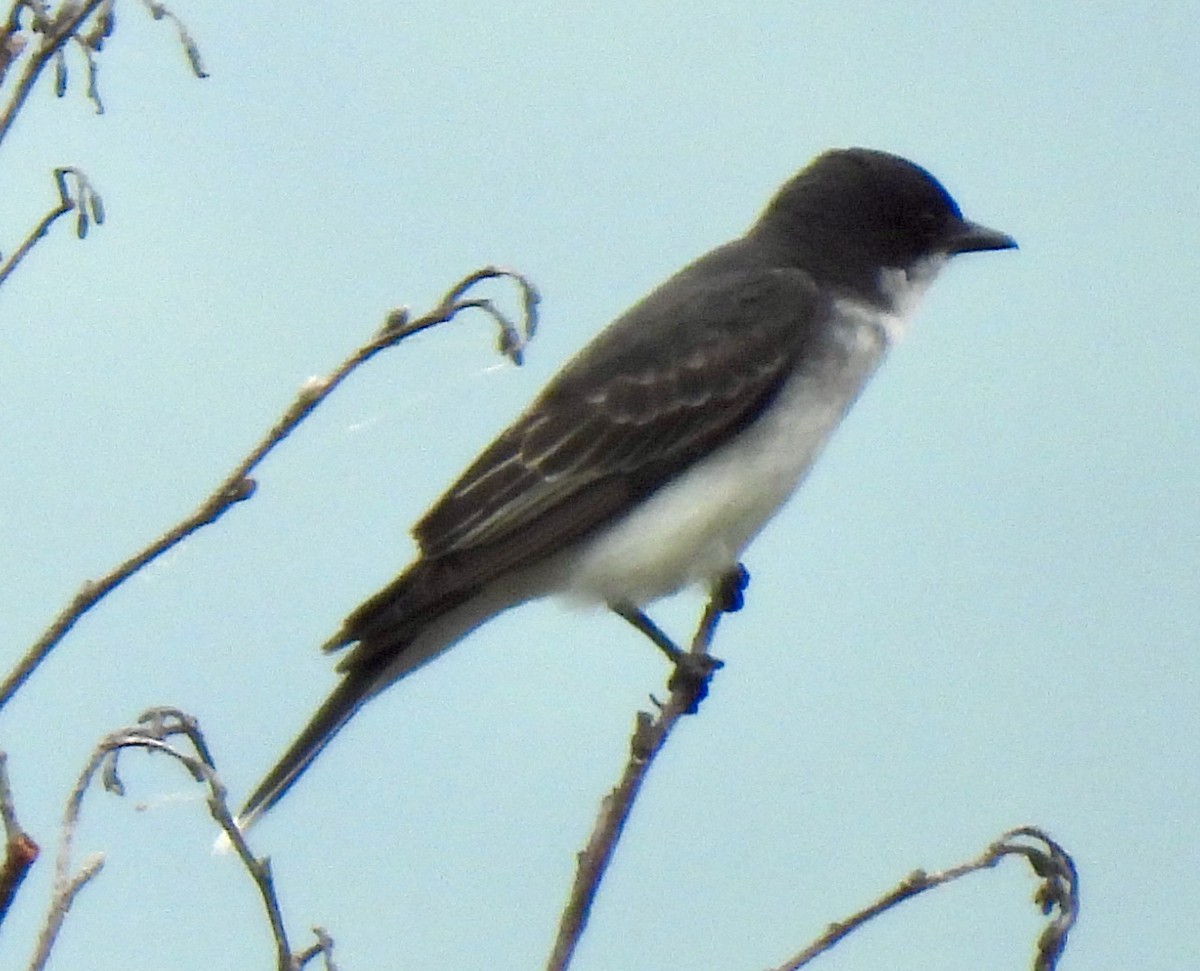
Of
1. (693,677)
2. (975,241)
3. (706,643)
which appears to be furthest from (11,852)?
(975,241)

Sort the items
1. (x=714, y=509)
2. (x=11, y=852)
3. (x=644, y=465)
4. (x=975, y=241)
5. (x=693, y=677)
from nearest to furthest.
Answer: (x=11, y=852), (x=693, y=677), (x=714, y=509), (x=644, y=465), (x=975, y=241)

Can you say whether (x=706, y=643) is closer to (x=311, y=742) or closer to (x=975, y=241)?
(x=311, y=742)

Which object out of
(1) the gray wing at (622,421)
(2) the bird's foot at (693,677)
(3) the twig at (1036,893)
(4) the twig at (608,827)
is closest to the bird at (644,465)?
(1) the gray wing at (622,421)

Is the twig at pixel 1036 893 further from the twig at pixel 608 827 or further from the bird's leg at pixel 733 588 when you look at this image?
the bird's leg at pixel 733 588

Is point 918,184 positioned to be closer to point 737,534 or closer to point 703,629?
point 737,534

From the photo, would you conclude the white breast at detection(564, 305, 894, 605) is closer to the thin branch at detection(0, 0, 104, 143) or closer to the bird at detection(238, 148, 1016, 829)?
the bird at detection(238, 148, 1016, 829)

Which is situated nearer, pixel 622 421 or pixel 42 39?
pixel 42 39

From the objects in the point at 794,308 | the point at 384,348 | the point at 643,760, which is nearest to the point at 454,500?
the point at 794,308
